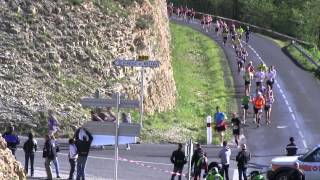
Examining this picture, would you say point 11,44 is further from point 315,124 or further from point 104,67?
point 315,124

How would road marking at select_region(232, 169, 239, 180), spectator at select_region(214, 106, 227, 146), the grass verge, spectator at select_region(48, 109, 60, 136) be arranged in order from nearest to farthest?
1. road marking at select_region(232, 169, 239, 180)
2. spectator at select_region(48, 109, 60, 136)
3. spectator at select_region(214, 106, 227, 146)
4. the grass verge

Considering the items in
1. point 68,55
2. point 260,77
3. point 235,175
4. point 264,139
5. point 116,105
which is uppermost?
point 68,55

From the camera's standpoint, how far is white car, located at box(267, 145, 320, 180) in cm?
2045

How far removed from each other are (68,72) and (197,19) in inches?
2049

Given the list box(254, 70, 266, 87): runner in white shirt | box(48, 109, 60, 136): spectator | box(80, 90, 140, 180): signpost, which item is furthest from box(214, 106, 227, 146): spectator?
box(80, 90, 140, 180): signpost

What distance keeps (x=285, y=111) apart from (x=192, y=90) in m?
6.62

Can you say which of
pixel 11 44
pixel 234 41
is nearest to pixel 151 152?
pixel 11 44

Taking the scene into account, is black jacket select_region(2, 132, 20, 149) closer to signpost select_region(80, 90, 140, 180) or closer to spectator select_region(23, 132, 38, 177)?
spectator select_region(23, 132, 38, 177)

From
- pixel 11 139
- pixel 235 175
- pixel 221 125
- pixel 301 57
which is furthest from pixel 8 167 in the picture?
pixel 301 57

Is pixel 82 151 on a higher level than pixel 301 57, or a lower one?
lower

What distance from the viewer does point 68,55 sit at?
33094 mm

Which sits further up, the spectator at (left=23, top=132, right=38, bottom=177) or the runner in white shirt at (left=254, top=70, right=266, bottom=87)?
the runner in white shirt at (left=254, top=70, right=266, bottom=87)

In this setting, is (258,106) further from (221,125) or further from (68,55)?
(68,55)

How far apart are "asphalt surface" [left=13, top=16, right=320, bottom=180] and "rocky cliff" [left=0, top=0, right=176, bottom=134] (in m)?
4.11
